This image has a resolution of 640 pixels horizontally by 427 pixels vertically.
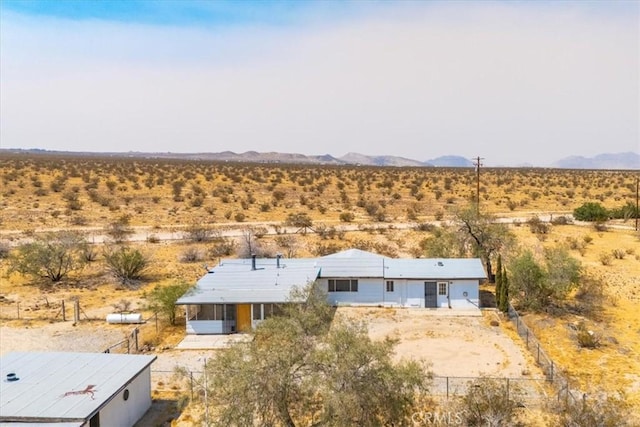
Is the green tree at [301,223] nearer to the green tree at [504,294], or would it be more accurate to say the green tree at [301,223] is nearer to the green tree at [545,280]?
the green tree at [545,280]

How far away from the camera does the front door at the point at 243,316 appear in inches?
1027

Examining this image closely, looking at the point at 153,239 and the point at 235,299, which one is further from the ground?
the point at 153,239

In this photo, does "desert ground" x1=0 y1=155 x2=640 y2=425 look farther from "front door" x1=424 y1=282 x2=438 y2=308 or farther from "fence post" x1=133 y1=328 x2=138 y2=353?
"front door" x1=424 y1=282 x2=438 y2=308

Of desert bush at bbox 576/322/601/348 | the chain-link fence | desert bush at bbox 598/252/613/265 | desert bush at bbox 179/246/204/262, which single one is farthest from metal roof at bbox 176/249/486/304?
desert bush at bbox 598/252/613/265

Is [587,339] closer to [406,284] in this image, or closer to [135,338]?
[406,284]

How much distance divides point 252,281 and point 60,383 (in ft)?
41.2

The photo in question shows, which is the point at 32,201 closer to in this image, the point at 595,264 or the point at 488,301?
the point at 488,301

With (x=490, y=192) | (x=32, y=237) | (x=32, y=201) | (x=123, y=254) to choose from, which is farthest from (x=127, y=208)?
(x=490, y=192)

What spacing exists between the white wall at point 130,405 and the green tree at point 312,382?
11.2ft

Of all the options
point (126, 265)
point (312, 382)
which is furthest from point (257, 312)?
point (126, 265)

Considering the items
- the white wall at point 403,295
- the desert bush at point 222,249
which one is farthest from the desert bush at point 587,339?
the desert bush at point 222,249

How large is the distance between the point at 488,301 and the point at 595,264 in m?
11.3

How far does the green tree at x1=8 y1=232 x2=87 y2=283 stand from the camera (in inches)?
1339

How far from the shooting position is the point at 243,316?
26203 millimetres
